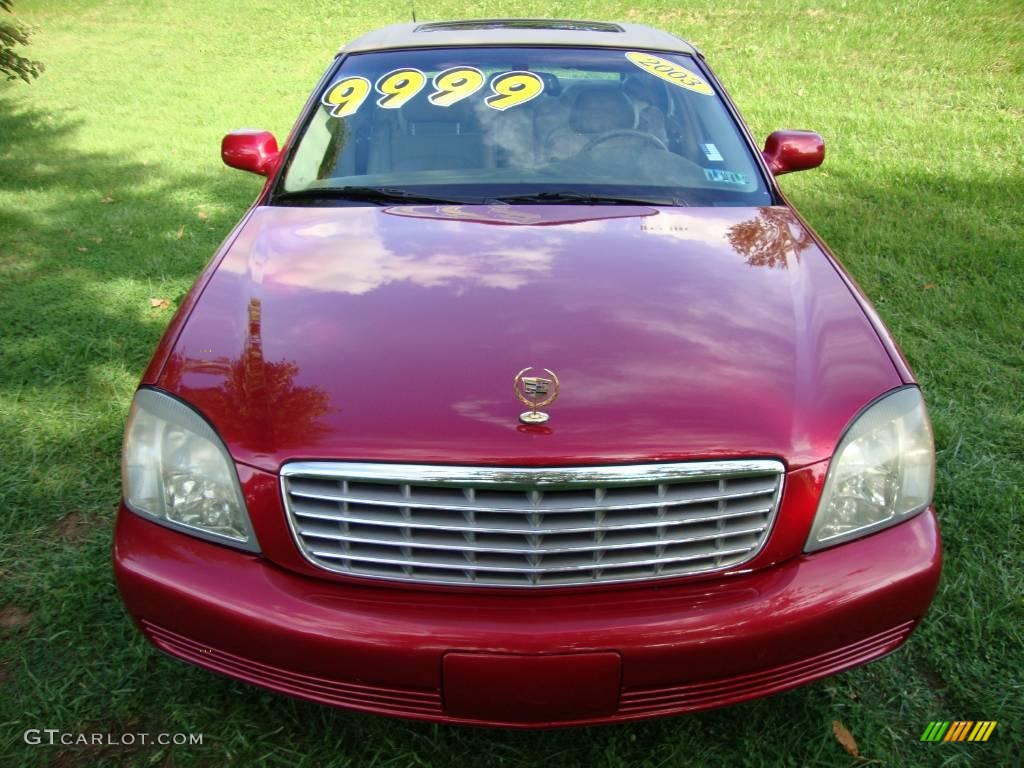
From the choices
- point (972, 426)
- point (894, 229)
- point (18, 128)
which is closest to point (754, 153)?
point (972, 426)

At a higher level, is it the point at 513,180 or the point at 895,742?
the point at 513,180

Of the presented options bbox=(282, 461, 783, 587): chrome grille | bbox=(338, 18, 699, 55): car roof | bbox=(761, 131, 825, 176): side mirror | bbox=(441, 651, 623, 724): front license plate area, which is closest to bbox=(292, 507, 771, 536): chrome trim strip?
bbox=(282, 461, 783, 587): chrome grille

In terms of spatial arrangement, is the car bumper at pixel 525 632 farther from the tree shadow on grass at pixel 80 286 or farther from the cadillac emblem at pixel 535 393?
the tree shadow on grass at pixel 80 286

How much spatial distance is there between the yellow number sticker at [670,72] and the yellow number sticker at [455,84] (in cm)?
60

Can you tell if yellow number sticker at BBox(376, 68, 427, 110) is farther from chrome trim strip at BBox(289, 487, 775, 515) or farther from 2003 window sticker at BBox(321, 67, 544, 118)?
chrome trim strip at BBox(289, 487, 775, 515)

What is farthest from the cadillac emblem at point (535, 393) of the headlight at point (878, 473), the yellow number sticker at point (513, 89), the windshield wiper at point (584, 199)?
the yellow number sticker at point (513, 89)

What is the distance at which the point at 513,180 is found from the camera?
2707mm

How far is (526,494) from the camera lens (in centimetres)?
159

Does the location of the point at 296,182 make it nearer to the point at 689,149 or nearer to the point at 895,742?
the point at 689,149

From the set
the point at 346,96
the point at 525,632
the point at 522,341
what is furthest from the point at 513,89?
the point at 525,632

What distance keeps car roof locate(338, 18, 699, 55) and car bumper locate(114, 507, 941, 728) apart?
2213mm

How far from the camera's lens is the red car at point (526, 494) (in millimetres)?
1590

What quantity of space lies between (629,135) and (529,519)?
1782 mm

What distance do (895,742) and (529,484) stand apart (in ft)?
3.87
